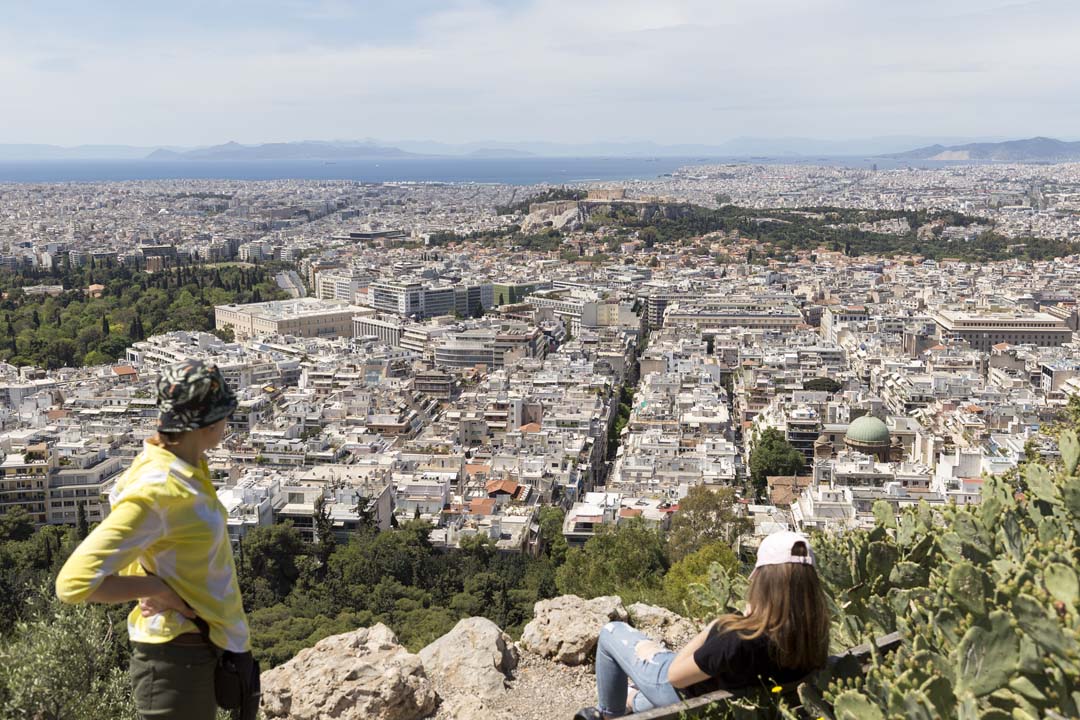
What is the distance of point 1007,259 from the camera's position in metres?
57.2

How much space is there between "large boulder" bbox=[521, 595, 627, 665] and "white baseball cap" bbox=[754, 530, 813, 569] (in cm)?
265

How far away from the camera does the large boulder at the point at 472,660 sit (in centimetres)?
498

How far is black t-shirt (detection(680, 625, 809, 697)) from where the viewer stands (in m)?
2.79

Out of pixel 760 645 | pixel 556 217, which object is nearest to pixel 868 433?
pixel 760 645

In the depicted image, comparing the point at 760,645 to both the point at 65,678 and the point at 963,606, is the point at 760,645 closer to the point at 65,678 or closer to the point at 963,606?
the point at 963,606

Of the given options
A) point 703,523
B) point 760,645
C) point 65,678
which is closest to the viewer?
point 760,645

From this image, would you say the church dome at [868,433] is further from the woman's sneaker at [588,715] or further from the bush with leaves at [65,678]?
the woman's sneaker at [588,715]

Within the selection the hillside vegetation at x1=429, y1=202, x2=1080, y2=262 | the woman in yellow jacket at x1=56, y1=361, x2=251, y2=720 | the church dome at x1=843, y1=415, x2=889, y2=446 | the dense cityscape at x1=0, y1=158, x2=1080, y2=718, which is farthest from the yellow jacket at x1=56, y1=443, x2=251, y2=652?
the hillside vegetation at x1=429, y1=202, x2=1080, y2=262

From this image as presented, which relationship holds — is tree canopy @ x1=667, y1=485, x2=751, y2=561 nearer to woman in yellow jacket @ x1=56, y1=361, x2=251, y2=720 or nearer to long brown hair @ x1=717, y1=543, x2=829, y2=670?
long brown hair @ x1=717, y1=543, x2=829, y2=670

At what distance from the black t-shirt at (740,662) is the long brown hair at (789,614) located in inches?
0.9

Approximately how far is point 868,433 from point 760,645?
1922 cm

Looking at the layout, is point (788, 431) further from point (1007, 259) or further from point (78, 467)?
point (1007, 259)

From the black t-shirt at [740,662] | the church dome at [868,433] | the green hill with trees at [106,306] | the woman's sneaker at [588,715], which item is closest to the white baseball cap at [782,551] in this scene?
the black t-shirt at [740,662]

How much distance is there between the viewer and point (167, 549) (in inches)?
93.4
